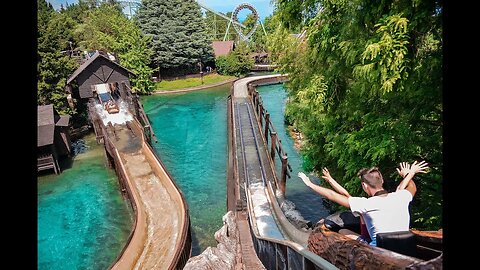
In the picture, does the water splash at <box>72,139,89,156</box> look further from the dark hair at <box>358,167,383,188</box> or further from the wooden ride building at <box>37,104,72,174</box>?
the dark hair at <box>358,167,383,188</box>

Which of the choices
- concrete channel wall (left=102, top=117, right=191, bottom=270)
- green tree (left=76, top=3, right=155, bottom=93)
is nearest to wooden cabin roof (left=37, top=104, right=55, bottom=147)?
concrete channel wall (left=102, top=117, right=191, bottom=270)

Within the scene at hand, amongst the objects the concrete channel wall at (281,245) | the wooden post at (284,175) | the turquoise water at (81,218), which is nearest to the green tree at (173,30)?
the turquoise water at (81,218)

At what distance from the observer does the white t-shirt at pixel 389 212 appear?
3211 millimetres

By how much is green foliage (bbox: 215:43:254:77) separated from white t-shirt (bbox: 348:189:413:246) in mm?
43040

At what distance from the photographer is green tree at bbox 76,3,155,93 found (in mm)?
37188

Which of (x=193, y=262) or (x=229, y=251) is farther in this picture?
(x=229, y=251)

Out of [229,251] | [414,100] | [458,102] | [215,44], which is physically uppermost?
[215,44]

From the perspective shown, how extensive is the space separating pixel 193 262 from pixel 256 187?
192 inches

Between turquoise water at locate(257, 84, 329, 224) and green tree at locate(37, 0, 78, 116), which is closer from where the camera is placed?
turquoise water at locate(257, 84, 329, 224)

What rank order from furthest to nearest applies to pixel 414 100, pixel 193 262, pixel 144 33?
pixel 144 33, pixel 193 262, pixel 414 100

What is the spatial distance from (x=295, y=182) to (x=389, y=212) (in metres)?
13.5
